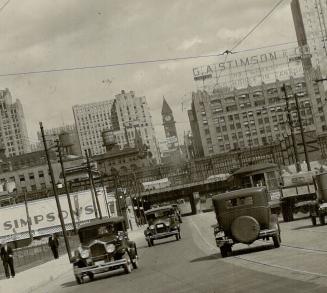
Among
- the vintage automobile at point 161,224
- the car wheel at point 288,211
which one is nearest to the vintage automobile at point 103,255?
the vintage automobile at point 161,224

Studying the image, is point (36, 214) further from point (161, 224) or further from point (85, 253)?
point (85, 253)

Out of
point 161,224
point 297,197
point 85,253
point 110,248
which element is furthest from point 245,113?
point 85,253

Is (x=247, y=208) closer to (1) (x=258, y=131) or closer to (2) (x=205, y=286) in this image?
(2) (x=205, y=286)

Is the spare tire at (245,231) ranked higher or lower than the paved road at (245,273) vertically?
higher

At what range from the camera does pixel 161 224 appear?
40.5m

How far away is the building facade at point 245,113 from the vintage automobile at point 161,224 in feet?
483

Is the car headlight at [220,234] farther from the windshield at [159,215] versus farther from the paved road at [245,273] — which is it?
the windshield at [159,215]

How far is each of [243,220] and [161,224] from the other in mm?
18519

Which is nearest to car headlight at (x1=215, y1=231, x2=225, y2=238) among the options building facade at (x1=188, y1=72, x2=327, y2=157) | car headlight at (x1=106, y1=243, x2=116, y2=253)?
car headlight at (x1=106, y1=243, x2=116, y2=253)

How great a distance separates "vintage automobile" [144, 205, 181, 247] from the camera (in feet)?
132

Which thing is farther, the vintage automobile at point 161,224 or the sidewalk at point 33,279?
the vintage automobile at point 161,224

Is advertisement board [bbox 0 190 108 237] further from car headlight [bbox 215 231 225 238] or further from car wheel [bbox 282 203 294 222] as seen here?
car headlight [bbox 215 231 225 238]

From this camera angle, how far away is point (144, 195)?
12638cm

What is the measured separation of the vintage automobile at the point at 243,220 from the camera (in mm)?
22188
